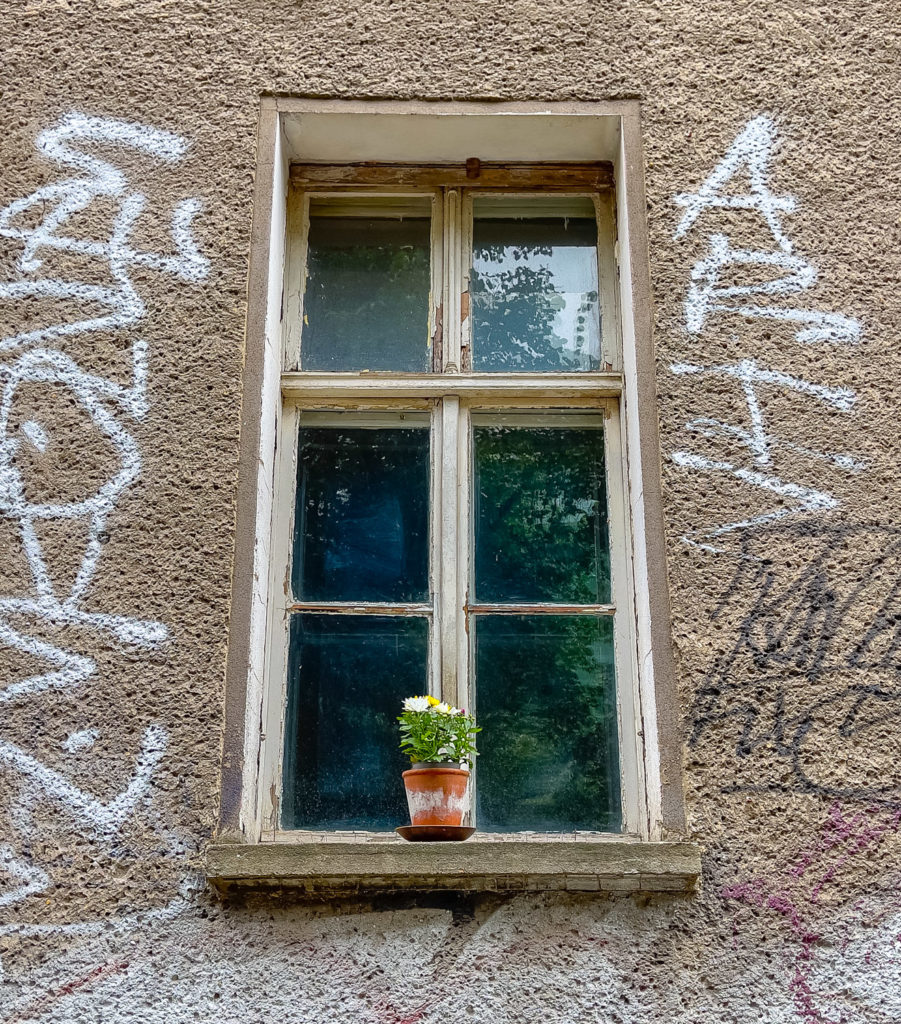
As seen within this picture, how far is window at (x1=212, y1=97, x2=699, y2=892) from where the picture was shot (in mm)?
2621

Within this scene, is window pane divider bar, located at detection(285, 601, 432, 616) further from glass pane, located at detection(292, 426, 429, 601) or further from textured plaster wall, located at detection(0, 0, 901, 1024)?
textured plaster wall, located at detection(0, 0, 901, 1024)

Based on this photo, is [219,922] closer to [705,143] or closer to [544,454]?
[544,454]

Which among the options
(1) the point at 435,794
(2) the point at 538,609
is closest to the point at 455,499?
(2) the point at 538,609

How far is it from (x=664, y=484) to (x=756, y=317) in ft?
1.67

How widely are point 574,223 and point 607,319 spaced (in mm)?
319

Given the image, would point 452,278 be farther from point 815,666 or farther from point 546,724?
point 815,666

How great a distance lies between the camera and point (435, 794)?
2.53m

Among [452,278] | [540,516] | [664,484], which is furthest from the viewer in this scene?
[452,278]

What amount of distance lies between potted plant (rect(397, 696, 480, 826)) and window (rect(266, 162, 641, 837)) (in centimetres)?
17

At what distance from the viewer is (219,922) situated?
240 cm

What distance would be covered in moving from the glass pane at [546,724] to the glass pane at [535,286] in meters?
0.74

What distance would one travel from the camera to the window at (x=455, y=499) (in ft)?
9.02

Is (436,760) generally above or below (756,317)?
below

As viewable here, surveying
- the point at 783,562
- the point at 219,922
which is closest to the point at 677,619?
the point at 783,562
